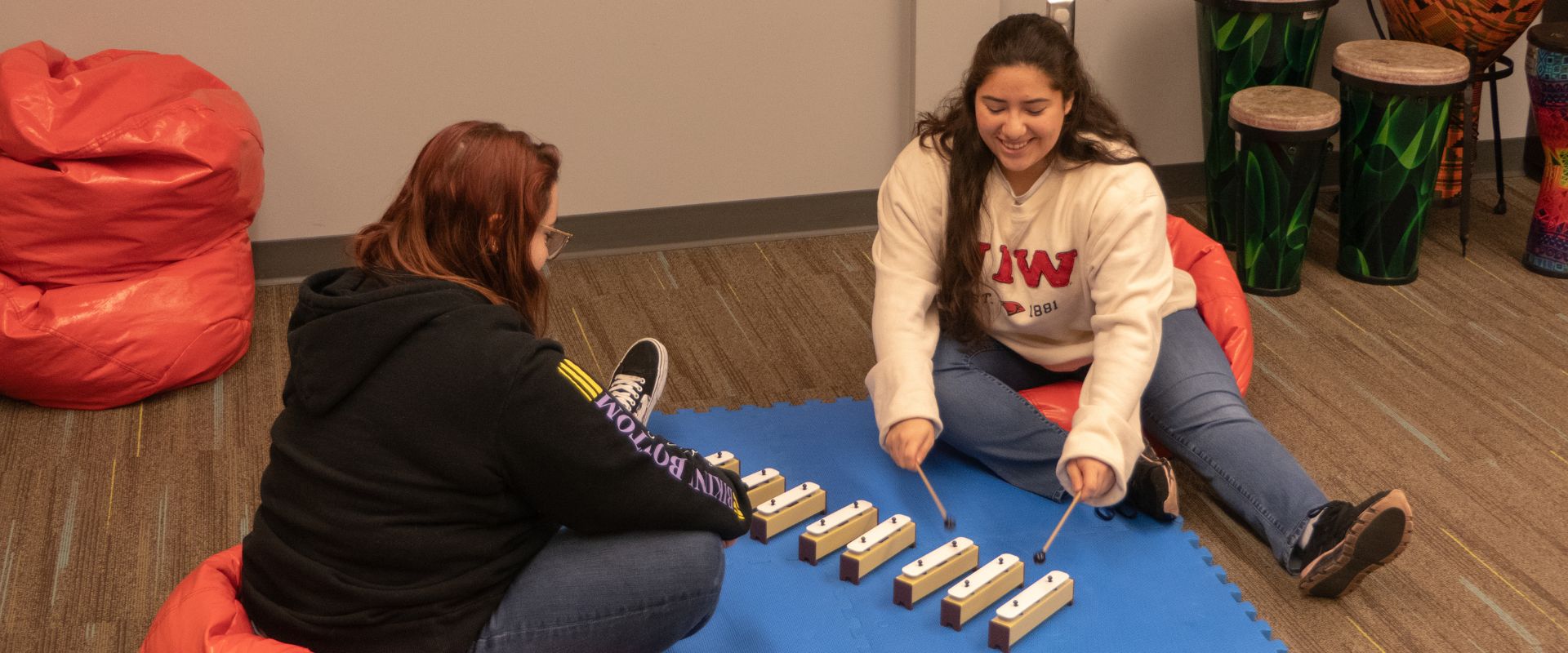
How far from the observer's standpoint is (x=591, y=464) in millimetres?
1625

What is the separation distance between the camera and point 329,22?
3270 millimetres

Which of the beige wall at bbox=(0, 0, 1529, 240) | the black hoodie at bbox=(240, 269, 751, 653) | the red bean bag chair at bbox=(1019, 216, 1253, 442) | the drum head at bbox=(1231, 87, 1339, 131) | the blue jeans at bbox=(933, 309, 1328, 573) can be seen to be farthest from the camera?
the beige wall at bbox=(0, 0, 1529, 240)

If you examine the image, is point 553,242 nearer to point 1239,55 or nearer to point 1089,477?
point 1089,477

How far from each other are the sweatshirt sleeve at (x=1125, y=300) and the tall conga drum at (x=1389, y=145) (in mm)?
1224

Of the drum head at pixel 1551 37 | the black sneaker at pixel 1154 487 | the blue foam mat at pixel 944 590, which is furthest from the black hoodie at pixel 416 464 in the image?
the drum head at pixel 1551 37

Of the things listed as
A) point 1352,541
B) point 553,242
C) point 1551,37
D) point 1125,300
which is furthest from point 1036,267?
point 1551,37

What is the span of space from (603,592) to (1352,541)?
44.5 inches

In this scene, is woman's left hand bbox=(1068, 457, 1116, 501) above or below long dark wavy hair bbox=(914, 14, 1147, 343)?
below

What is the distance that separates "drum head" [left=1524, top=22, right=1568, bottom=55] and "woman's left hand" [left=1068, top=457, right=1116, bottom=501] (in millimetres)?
1850

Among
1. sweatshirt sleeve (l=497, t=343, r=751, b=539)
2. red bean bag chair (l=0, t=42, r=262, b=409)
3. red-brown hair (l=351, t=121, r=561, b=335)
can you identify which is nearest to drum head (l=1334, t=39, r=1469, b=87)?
sweatshirt sleeve (l=497, t=343, r=751, b=539)

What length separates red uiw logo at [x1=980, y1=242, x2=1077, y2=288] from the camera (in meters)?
2.36

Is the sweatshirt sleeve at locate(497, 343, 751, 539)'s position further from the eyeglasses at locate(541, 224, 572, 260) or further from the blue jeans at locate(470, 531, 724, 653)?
the eyeglasses at locate(541, 224, 572, 260)

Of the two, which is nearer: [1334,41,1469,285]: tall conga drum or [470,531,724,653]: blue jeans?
[470,531,724,653]: blue jeans

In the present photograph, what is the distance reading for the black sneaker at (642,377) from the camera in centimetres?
260
